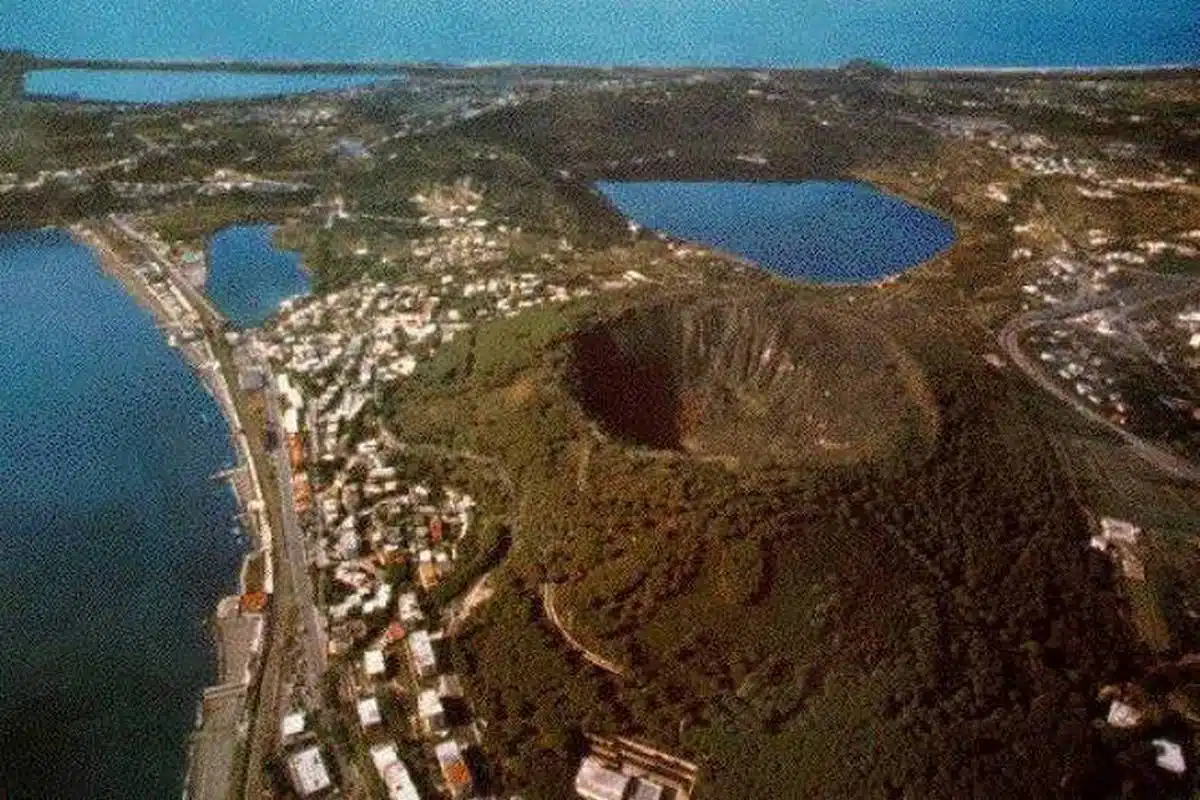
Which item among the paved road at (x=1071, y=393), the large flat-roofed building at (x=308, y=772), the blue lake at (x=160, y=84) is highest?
the blue lake at (x=160, y=84)

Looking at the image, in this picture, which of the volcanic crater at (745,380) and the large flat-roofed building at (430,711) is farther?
the volcanic crater at (745,380)

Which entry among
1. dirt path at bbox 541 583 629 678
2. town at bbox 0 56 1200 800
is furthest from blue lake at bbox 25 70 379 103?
dirt path at bbox 541 583 629 678

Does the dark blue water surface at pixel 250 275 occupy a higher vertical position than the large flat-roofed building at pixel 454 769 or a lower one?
higher

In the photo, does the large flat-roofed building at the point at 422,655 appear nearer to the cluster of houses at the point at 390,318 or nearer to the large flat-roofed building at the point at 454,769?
the large flat-roofed building at the point at 454,769

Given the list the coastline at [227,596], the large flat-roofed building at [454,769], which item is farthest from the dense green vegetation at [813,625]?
the coastline at [227,596]

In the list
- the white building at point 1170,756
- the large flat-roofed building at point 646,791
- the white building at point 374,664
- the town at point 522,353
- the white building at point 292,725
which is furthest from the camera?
the white building at point 374,664

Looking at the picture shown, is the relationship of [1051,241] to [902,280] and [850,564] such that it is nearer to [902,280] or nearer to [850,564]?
[902,280]

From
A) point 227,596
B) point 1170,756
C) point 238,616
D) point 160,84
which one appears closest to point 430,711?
point 238,616

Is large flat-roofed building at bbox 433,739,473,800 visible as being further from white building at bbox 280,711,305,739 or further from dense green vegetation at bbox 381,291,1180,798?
white building at bbox 280,711,305,739
